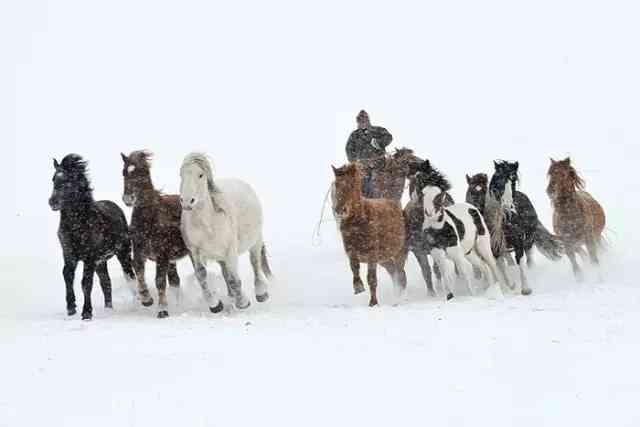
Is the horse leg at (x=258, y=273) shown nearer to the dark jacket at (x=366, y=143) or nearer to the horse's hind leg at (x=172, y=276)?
the horse's hind leg at (x=172, y=276)

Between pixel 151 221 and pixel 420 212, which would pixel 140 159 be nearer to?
pixel 151 221

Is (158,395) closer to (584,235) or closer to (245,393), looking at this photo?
(245,393)

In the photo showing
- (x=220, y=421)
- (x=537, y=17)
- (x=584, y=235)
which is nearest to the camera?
(x=220, y=421)

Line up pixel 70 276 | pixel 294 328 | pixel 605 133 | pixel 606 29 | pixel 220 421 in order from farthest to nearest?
pixel 606 29, pixel 605 133, pixel 70 276, pixel 294 328, pixel 220 421

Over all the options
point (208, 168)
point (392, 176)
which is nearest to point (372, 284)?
point (208, 168)

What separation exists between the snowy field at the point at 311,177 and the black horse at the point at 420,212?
0.63 m

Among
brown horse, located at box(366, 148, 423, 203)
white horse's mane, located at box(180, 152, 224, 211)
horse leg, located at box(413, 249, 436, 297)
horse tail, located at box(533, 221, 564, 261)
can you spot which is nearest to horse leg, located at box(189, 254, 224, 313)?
white horse's mane, located at box(180, 152, 224, 211)

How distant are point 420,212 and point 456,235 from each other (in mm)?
605

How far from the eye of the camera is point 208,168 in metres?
8.93

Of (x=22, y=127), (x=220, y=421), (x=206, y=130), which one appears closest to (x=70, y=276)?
(x=220, y=421)

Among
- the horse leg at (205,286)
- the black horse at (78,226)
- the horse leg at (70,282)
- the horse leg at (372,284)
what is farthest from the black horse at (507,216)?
the horse leg at (70,282)

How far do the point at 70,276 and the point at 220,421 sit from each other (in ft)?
14.6

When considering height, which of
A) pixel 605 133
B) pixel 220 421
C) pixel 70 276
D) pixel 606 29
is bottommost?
pixel 220 421

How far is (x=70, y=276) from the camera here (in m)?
9.15
